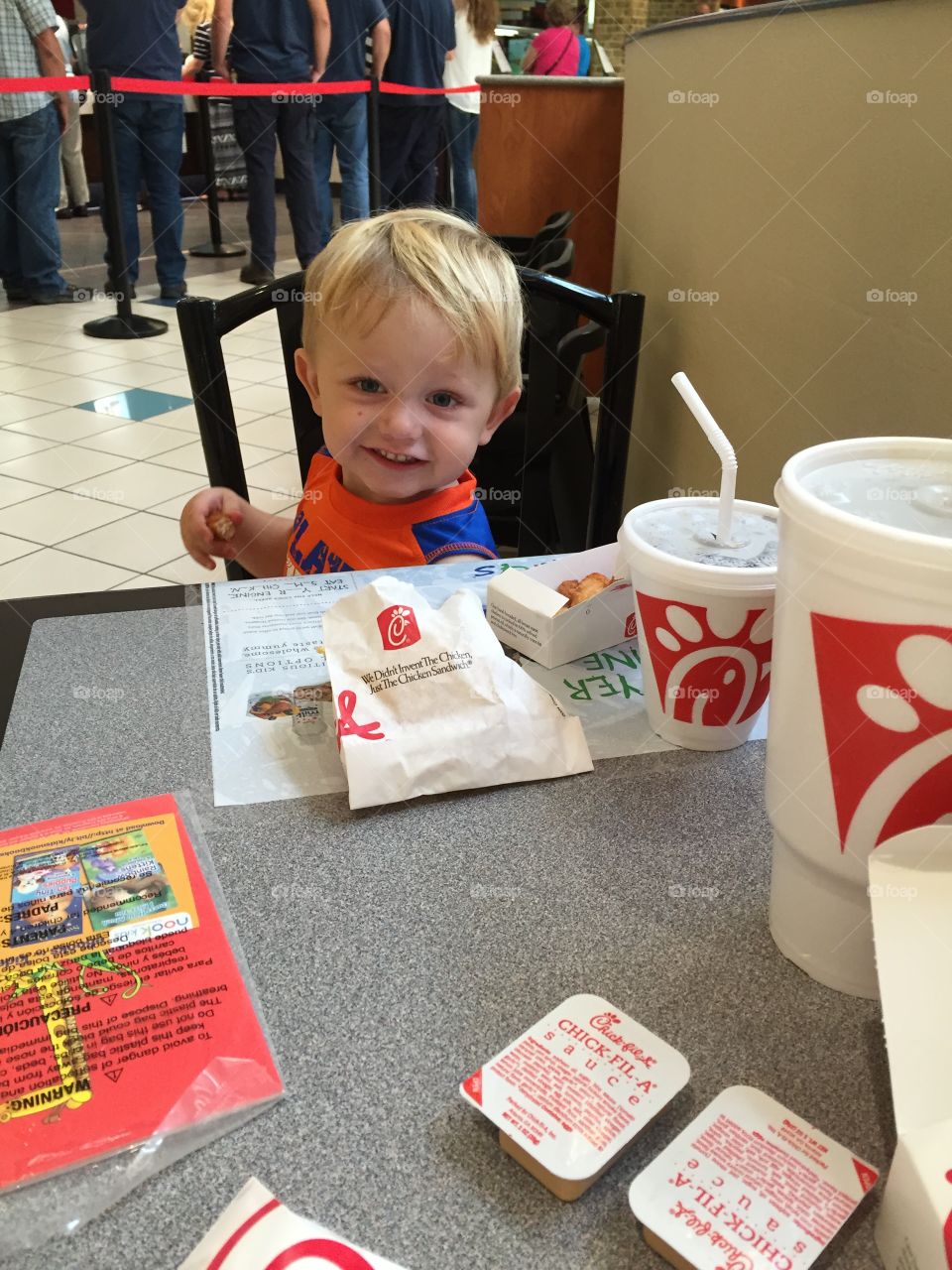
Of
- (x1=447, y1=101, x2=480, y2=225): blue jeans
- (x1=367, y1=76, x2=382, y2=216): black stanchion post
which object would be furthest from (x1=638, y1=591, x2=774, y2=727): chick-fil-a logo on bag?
(x1=447, y1=101, x2=480, y2=225): blue jeans

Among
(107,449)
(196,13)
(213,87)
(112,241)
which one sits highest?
(196,13)

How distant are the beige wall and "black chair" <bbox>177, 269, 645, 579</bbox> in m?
0.20

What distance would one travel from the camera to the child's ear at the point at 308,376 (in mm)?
1156

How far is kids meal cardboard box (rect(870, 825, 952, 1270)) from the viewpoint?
35cm

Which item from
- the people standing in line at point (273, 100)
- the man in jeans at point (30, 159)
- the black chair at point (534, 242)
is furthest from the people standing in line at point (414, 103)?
the black chair at point (534, 242)

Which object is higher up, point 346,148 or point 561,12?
point 561,12

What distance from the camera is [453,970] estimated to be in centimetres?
52

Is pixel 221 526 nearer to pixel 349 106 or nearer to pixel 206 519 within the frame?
pixel 206 519

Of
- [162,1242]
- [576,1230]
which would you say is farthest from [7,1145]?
[576,1230]

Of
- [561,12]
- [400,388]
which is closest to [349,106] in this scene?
[561,12]

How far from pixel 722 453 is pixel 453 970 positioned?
1.24 feet

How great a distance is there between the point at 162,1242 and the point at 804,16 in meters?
1.34

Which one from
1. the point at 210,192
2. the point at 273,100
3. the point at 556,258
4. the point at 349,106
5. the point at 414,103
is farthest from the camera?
the point at 210,192

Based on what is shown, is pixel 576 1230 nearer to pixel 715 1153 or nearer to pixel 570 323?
pixel 715 1153
